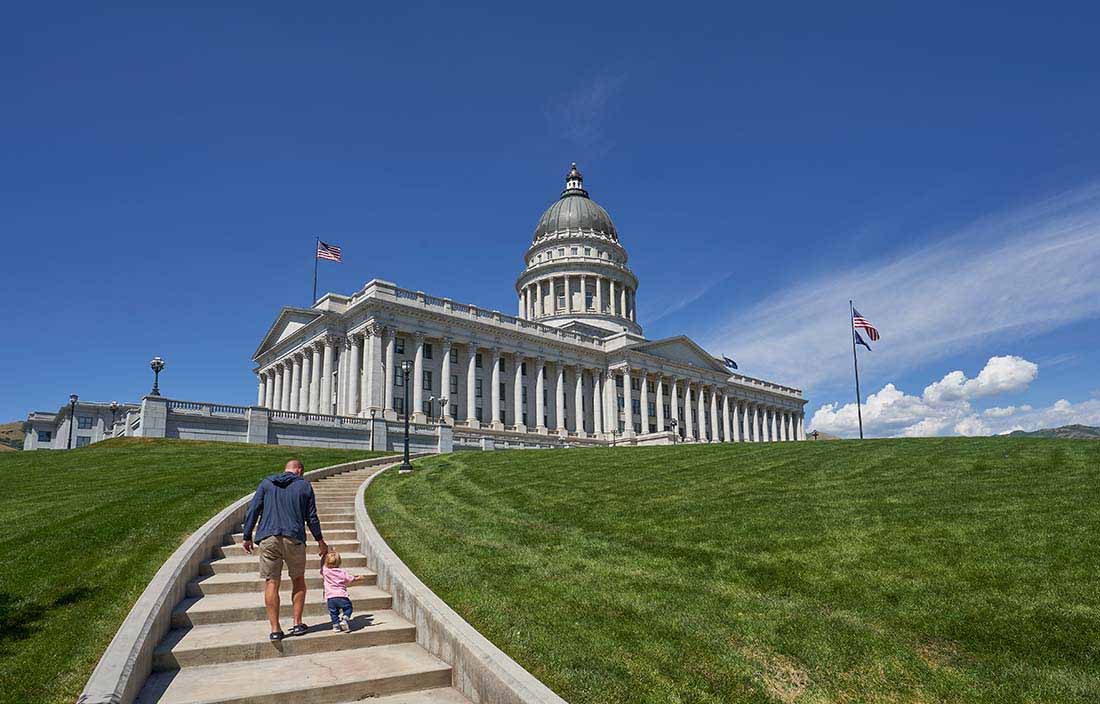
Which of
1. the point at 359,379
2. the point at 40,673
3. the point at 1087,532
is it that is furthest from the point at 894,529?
the point at 359,379

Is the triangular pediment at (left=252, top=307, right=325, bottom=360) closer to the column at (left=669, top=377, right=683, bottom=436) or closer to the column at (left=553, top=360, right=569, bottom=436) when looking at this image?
the column at (left=553, top=360, right=569, bottom=436)

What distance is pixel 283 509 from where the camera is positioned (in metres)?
9.23

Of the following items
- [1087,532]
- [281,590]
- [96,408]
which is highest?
[96,408]

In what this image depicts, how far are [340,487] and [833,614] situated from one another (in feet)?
55.2

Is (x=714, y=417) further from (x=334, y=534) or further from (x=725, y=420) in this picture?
(x=334, y=534)

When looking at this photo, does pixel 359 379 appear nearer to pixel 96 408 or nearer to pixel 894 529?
pixel 96 408

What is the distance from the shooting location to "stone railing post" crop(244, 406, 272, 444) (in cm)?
4293

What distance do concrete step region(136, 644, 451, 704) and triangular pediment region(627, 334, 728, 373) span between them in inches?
2907

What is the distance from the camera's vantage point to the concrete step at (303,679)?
712cm

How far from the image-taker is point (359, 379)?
6300 centimetres

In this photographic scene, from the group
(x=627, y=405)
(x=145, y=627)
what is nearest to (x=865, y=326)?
(x=627, y=405)

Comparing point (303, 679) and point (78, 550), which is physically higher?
point (78, 550)

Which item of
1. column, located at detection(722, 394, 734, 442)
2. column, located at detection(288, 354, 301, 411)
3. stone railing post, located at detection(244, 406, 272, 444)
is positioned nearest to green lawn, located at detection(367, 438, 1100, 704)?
stone railing post, located at detection(244, 406, 272, 444)

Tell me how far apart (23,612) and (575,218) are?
3969 inches
